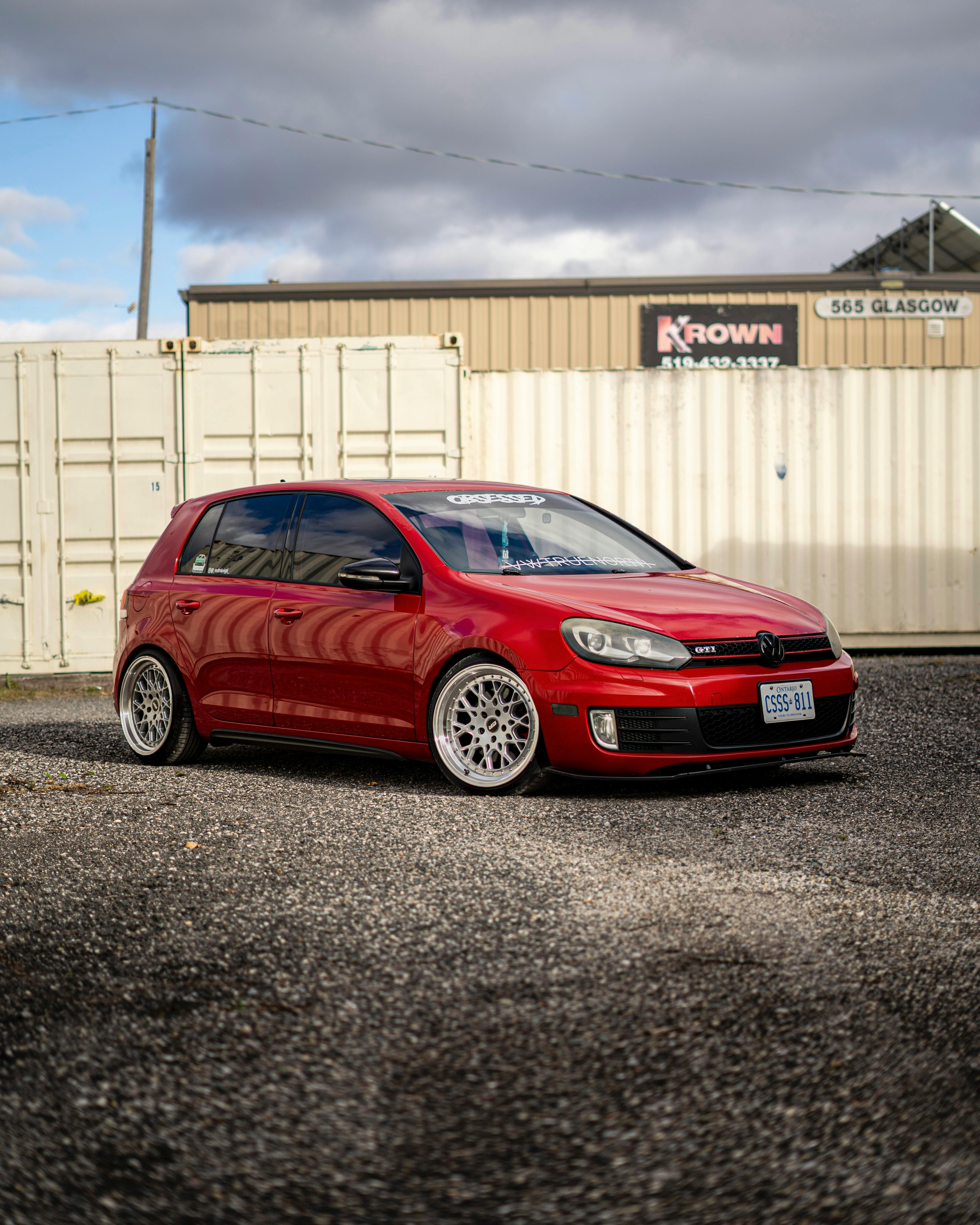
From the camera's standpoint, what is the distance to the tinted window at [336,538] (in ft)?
21.6

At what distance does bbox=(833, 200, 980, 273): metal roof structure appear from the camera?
23953 millimetres

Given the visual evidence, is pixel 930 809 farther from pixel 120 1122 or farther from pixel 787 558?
pixel 787 558

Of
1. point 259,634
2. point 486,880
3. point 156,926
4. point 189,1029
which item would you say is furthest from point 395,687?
point 189,1029

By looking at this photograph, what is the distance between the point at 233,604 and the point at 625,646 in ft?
7.44

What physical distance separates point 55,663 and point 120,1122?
9.96m

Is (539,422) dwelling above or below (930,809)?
above

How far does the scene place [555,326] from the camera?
19484mm

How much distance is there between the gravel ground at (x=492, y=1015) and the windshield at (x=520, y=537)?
1.38 m

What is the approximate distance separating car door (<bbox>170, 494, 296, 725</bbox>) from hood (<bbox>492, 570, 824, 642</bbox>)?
138cm

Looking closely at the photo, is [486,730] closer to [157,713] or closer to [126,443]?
[157,713]

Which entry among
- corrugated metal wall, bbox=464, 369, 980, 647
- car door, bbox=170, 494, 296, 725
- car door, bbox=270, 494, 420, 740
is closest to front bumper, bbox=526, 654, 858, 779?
car door, bbox=270, 494, 420, 740

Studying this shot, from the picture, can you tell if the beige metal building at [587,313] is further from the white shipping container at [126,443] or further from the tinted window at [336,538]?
the tinted window at [336,538]

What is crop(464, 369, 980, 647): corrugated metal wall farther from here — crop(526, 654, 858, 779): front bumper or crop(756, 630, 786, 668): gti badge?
crop(526, 654, 858, 779): front bumper

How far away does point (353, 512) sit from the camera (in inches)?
265
